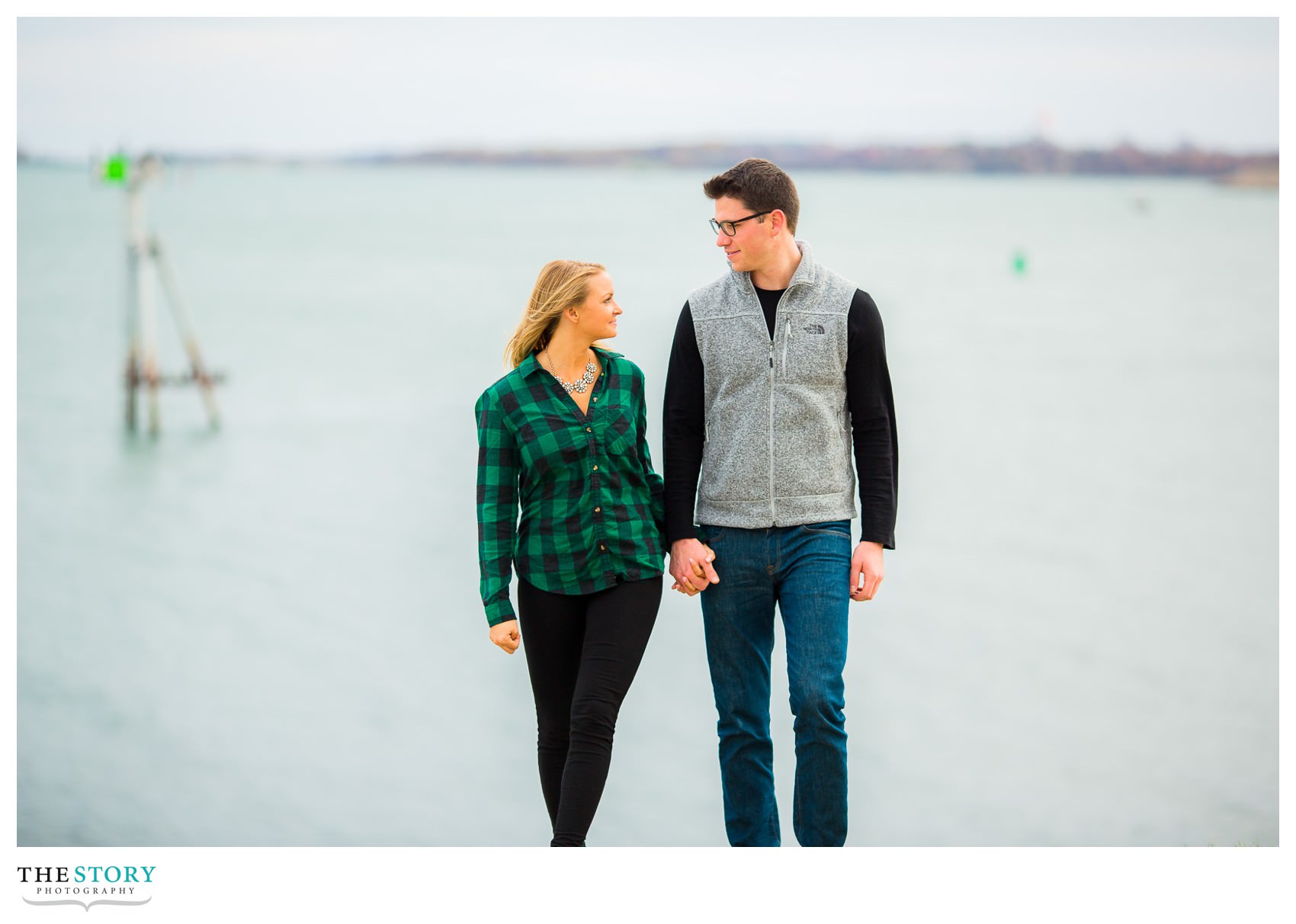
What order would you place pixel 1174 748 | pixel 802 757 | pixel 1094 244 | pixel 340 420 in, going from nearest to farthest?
pixel 802 757 → pixel 1174 748 → pixel 340 420 → pixel 1094 244

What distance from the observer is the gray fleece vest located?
3.04 m

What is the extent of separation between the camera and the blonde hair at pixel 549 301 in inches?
117

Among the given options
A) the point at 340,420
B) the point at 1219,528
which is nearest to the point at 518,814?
the point at 1219,528

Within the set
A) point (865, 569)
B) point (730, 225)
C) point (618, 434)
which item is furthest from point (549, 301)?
point (865, 569)

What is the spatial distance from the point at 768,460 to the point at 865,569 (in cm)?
33

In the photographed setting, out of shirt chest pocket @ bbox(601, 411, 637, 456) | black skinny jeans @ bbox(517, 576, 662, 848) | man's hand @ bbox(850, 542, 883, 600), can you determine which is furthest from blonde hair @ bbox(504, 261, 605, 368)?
man's hand @ bbox(850, 542, 883, 600)

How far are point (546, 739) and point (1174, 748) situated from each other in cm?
1308

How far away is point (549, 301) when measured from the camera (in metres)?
3.00

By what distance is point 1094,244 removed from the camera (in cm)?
6981

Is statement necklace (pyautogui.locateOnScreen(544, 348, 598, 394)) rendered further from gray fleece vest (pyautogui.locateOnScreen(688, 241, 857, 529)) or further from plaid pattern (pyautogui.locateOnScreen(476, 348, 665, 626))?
gray fleece vest (pyautogui.locateOnScreen(688, 241, 857, 529))

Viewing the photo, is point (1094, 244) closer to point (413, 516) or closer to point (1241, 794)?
point (413, 516)
